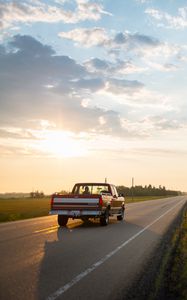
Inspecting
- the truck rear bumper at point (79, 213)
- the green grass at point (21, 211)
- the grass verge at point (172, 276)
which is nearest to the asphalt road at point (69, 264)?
the grass verge at point (172, 276)

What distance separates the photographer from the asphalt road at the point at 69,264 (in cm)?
774

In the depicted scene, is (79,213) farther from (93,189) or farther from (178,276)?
(178,276)

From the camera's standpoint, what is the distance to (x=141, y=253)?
1282 centimetres

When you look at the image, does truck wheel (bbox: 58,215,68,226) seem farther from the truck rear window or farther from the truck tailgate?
the truck rear window

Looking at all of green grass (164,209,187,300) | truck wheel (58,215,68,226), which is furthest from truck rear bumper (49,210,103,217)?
green grass (164,209,187,300)

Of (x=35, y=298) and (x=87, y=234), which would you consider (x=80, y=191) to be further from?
(x=35, y=298)

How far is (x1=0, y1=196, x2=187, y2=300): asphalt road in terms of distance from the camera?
7.74m

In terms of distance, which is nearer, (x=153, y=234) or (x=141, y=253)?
(x=141, y=253)

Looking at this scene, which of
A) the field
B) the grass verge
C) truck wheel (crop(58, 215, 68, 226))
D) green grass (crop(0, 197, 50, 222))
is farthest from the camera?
the field

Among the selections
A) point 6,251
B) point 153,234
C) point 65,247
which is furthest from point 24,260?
point 153,234

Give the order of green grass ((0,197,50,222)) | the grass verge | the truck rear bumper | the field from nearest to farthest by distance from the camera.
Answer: the grass verge, the truck rear bumper, green grass ((0,197,50,222)), the field

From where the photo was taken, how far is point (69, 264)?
10469 mm

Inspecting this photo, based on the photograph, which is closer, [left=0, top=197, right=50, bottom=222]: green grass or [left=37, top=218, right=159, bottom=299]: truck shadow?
[left=37, top=218, right=159, bottom=299]: truck shadow

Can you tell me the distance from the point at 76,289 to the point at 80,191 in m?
16.7
